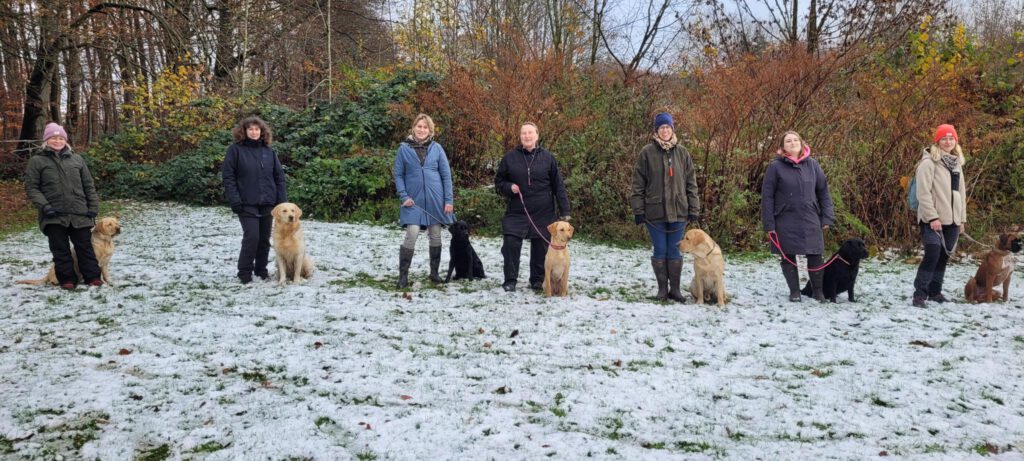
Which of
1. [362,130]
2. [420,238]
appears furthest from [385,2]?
[420,238]

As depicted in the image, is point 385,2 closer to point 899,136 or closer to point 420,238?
point 420,238

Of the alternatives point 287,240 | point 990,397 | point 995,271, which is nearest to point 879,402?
point 990,397

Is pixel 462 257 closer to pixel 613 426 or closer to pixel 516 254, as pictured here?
pixel 516 254

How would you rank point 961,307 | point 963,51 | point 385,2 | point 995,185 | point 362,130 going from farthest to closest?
point 385,2 < point 362,130 < point 963,51 < point 995,185 < point 961,307

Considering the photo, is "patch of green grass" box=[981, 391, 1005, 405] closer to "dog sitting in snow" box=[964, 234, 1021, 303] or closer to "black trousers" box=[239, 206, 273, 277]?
"dog sitting in snow" box=[964, 234, 1021, 303]

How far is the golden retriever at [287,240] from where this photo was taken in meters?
6.45

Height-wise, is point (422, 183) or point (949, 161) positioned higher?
point (949, 161)

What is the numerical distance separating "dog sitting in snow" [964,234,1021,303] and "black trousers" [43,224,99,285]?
910 centimetres

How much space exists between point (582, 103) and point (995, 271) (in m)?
7.33

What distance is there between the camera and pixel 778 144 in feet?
31.1

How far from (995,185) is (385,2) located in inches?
782

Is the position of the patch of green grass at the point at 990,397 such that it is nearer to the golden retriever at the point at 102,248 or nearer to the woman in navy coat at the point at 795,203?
the woman in navy coat at the point at 795,203

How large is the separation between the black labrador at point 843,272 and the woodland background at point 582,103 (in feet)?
10.6

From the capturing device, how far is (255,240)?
6.66m
